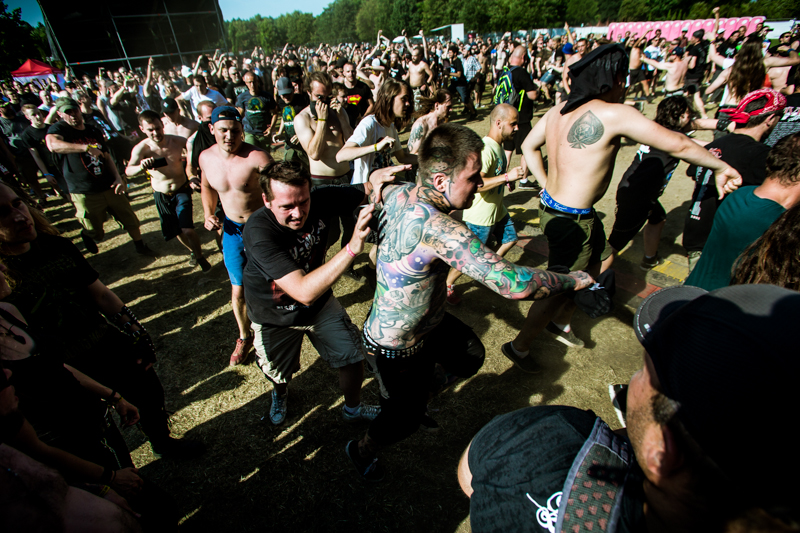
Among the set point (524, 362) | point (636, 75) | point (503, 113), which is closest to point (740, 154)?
point (503, 113)

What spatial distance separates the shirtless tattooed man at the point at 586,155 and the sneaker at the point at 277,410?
2028mm

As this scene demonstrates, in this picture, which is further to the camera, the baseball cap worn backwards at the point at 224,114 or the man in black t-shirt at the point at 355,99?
the man in black t-shirt at the point at 355,99

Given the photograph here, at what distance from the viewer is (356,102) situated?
680 cm

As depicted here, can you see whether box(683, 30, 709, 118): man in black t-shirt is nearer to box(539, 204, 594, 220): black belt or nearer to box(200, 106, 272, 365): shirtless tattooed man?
box(539, 204, 594, 220): black belt

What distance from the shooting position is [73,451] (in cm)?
167

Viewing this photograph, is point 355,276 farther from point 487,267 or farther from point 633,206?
point 633,206

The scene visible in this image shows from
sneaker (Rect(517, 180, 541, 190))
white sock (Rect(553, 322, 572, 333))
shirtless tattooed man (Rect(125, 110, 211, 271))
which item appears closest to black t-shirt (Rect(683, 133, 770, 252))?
white sock (Rect(553, 322, 572, 333))

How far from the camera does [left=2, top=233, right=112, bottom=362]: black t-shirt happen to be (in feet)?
6.36

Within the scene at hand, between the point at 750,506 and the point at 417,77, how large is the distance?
35.0 feet

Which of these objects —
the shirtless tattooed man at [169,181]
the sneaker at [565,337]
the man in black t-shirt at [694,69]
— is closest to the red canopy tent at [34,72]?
the shirtless tattooed man at [169,181]

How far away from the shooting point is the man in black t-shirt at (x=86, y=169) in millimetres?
4805

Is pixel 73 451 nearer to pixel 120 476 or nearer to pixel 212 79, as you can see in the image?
pixel 120 476

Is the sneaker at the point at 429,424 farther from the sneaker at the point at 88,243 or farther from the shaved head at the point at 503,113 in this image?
the sneaker at the point at 88,243

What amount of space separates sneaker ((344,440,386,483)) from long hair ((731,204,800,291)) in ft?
7.70
